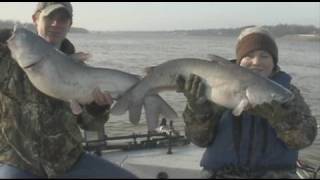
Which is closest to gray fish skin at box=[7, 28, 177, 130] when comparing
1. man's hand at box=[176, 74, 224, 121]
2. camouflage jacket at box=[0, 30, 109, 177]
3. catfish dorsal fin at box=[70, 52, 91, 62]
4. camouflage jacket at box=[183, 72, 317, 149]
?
catfish dorsal fin at box=[70, 52, 91, 62]

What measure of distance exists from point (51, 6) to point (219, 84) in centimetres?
176

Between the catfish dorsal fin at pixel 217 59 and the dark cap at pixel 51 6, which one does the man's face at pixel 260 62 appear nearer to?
the catfish dorsal fin at pixel 217 59

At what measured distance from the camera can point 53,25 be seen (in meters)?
4.73

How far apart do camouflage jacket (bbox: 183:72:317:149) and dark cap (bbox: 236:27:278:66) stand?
39 cm

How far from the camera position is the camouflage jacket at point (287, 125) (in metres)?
4.27

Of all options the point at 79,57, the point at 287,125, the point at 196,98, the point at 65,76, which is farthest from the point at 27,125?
the point at 287,125

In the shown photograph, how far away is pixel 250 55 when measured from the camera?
4508 millimetres

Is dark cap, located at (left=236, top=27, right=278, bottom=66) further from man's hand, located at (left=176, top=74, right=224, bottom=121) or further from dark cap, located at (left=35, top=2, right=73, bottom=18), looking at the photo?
dark cap, located at (left=35, top=2, right=73, bottom=18)

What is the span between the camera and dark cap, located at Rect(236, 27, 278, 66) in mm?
4477

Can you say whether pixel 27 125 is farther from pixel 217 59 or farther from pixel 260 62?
pixel 260 62

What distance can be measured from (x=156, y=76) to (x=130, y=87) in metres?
0.23

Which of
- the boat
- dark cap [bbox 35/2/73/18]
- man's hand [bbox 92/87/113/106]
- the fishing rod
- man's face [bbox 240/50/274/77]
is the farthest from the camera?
the fishing rod

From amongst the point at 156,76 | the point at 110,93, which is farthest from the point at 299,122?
the point at 110,93

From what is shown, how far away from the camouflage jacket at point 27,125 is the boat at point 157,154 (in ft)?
4.81
